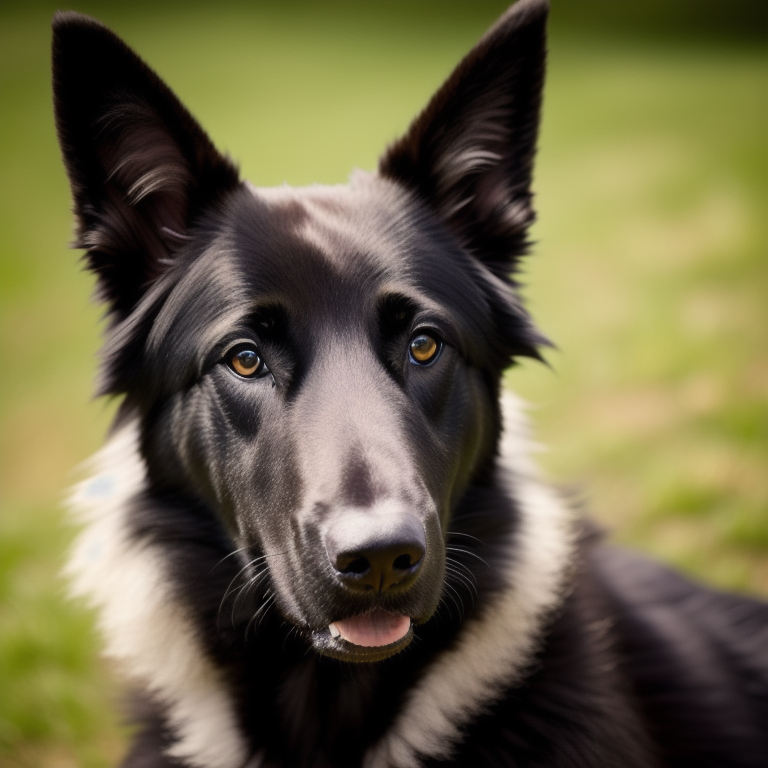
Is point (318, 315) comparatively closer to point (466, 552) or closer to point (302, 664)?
point (466, 552)

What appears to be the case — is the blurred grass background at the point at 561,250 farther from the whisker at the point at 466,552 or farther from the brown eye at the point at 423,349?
the brown eye at the point at 423,349

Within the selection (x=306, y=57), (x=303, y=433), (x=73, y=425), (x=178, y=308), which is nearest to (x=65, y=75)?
(x=178, y=308)

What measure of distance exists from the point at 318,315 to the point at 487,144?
948mm

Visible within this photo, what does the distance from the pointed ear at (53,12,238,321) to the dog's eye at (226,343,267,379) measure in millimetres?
532

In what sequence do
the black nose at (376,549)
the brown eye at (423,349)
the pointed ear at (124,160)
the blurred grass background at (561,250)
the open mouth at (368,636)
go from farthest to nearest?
the blurred grass background at (561,250)
the brown eye at (423,349)
the pointed ear at (124,160)
the open mouth at (368,636)
the black nose at (376,549)

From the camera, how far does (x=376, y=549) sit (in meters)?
2.07

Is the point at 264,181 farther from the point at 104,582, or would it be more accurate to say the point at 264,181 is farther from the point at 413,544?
the point at 413,544

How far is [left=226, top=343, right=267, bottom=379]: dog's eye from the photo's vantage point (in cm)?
260

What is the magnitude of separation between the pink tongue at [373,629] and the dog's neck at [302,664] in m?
0.39

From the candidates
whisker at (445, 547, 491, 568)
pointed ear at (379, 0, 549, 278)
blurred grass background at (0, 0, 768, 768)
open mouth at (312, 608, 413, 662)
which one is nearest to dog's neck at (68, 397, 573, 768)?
whisker at (445, 547, 491, 568)

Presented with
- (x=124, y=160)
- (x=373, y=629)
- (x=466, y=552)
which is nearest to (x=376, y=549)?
(x=373, y=629)

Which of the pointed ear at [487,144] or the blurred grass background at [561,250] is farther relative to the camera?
the blurred grass background at [561,250]

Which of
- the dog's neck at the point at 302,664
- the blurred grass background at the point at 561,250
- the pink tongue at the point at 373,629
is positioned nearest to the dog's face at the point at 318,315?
the pink tongue at the point at 373,629

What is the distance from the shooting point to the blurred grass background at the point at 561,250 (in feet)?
16.0
